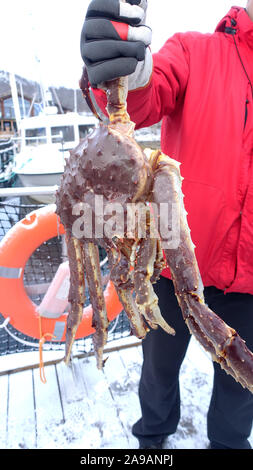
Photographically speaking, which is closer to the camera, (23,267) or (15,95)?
(23,267)

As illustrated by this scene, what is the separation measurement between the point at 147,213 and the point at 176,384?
44.0 inches

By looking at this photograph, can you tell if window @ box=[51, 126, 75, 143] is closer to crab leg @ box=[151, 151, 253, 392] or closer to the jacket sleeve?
the jacket sleeve

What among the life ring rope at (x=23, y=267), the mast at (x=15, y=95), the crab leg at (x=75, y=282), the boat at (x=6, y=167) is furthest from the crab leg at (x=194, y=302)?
the mast at (x=15, y=95)

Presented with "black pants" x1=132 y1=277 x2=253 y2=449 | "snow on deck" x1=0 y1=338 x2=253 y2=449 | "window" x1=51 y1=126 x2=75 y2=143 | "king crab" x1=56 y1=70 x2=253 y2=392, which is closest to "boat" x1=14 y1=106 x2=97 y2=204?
"window" x1=51 y1=126 x2=75 y2=143

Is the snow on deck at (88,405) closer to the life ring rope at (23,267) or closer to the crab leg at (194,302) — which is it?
the life ring rope at (23,267)

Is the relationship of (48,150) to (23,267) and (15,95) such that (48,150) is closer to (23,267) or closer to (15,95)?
(15,95)

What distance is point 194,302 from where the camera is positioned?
80 cm

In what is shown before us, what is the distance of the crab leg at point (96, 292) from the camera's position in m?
1.10

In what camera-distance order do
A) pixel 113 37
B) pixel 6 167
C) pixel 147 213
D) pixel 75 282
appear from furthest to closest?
pixel 6 167, pixel 75 282, pixel 147 213, pixel 113 37

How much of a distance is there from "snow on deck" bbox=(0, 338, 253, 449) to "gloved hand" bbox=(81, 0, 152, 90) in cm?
181

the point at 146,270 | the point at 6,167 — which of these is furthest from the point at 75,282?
the point at 6,167

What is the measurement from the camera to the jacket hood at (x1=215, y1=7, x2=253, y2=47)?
3.61 feet

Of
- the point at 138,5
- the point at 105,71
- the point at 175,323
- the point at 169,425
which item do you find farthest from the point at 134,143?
the point at 169,425
